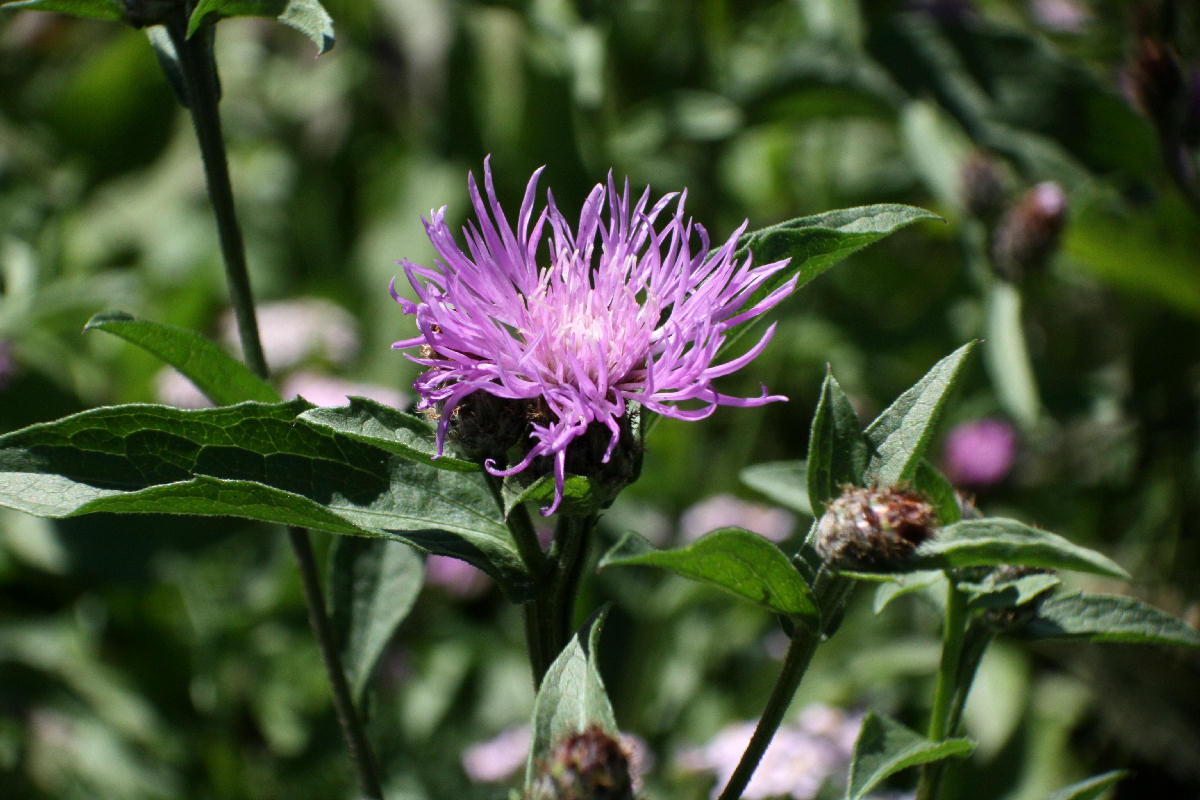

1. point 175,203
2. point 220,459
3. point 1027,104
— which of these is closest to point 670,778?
point 220,459

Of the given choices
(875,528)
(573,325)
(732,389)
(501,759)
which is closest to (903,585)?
(875,528)

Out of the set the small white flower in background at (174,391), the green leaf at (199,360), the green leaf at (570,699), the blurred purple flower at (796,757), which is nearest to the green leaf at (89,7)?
the green leaf at (199,360)

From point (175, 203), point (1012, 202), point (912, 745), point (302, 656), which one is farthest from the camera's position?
point (175, 203)

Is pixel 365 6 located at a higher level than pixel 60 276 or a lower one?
higher

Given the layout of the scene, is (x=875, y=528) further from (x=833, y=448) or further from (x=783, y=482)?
(x=783, y=482)

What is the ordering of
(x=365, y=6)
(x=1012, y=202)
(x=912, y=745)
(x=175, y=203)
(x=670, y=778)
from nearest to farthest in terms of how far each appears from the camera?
(x=912, y=745) < (x=670, y=778) < (x=1012, y=202) < (x=175, y=203) < (x=365, y=6)

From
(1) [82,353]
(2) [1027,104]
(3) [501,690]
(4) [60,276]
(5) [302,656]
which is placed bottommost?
(3) [501,690]

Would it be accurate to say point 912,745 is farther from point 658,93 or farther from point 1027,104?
point 658,93
